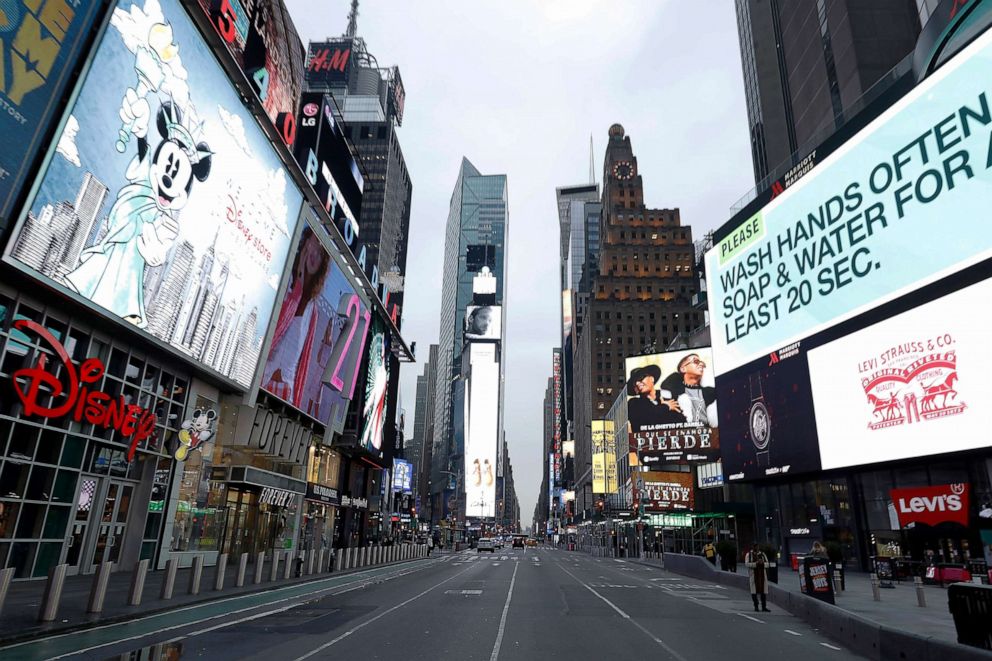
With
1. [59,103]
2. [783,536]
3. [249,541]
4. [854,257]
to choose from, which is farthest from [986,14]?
[249,541]

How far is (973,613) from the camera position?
29.3ft

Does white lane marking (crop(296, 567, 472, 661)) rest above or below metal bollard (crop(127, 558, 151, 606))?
below

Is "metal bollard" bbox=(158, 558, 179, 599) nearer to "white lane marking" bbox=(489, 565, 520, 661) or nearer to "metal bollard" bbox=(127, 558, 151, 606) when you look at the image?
"metal bollard" bbox=(127, 558, 151, 606)

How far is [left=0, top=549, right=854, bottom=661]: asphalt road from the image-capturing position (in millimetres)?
10469

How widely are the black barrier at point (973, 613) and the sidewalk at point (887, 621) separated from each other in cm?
23

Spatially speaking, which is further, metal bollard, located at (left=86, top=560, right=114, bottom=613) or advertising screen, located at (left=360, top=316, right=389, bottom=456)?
advertising screen, located at (left=360, top=316, right=389, bottom=456)

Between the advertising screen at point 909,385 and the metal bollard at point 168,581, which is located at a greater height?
the advertising screen at point 909,385

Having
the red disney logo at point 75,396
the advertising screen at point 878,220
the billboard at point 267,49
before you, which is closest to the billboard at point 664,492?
the advertising screen at point 878,220

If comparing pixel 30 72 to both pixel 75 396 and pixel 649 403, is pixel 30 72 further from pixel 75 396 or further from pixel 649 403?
pixel 649 403

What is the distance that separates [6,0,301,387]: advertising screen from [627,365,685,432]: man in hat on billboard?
2047 inches

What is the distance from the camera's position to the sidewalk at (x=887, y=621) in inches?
381

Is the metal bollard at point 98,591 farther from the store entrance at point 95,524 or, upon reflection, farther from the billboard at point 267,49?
the billboard at point 267,49

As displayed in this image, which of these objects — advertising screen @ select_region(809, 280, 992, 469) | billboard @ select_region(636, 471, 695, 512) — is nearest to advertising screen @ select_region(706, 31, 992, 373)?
advertising screen @ select_region(809, 280, 992, 469)

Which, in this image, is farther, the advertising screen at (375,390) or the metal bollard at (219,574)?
the advertising screen at (375,390)
